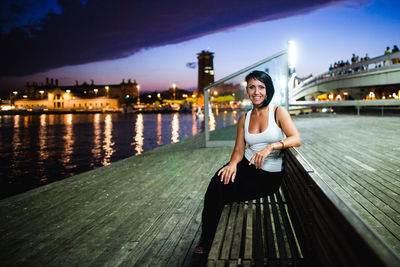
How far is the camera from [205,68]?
18262 centimetres

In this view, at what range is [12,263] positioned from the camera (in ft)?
9.75

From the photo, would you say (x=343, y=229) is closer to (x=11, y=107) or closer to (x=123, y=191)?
(x=123, y=191)

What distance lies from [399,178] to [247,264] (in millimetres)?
4480

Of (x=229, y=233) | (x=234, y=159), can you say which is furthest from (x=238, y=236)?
(x=234, y=159)

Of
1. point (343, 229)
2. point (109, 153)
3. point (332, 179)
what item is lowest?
point (109, 153)

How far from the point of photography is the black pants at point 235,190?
2621mm

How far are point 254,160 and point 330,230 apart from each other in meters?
1.40

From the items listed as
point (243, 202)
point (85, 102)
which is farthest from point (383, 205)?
point (85, 102)

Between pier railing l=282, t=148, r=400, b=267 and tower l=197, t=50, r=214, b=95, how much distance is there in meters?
179

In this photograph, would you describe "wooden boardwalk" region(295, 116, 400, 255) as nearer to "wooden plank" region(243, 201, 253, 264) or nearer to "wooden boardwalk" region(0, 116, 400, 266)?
"wooden boardwalk" region(0, 116, 400, 266)

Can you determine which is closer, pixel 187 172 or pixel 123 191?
pixel 123 191

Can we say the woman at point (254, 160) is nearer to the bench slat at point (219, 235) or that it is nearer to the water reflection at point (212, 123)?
the bench slat at point (219, 235)

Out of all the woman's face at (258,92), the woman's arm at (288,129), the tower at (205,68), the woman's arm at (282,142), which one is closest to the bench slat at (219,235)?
the woman's arm at (282,142)

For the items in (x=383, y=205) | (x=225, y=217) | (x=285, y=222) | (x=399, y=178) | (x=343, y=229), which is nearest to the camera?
(x=343, y=229)
